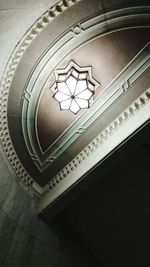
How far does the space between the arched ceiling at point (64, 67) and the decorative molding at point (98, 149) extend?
0.11 metres

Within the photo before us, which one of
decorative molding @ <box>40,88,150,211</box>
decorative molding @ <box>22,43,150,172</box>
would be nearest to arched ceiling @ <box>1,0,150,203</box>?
decorative molding @ <box>22,43,150,172</box>

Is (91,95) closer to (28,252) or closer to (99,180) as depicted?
(99,180)

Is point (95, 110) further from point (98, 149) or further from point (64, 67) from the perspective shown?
point (64, 67)

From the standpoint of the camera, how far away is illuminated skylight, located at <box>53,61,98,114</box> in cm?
338

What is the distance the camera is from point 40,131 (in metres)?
4.01

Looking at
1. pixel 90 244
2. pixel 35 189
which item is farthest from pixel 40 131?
pixel 90 244

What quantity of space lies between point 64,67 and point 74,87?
355mm

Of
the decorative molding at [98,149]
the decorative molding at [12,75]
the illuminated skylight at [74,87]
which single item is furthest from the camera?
the illuminated skylight at [74,87]

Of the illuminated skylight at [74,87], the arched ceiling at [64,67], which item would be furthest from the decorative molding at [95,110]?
the illuminated skylight at [74,87]

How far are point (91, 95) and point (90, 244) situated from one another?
2.69m

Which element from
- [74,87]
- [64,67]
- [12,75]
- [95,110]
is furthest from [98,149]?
[12,75]

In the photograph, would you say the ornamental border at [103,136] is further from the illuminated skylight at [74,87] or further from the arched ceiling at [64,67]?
the illuminated skylight at [74,87]

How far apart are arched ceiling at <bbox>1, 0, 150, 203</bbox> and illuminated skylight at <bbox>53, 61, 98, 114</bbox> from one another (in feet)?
0.31

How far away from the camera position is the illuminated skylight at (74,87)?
338 cm
